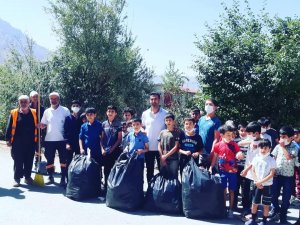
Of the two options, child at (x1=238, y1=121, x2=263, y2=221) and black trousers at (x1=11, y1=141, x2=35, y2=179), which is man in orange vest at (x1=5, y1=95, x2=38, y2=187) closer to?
black trousers at (x1=11, y1=141, x2=35, y2=179)

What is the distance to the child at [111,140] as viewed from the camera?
21.1 ft

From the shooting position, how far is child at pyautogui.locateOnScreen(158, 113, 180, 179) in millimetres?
5832

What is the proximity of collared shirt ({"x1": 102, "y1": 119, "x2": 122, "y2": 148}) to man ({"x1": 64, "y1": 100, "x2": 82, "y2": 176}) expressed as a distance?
3.20ft

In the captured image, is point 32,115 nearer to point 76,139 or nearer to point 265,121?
point 76,139

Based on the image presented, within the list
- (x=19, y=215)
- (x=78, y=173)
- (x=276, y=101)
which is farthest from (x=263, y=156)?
(x=276, y=101)

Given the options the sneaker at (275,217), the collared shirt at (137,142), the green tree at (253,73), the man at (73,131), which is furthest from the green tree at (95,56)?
the sneaker at (275,217)

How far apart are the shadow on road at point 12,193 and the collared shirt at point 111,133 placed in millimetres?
1679

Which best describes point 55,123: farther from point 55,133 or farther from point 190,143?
point 190,143

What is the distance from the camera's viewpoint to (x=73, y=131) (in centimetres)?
726

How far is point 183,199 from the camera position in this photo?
550 cm

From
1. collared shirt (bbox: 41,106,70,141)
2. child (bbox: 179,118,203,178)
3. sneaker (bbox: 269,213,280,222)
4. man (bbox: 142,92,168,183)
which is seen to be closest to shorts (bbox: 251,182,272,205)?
sneaker (bbox: 269,213,280,222)

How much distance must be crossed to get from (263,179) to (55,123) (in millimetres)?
4006

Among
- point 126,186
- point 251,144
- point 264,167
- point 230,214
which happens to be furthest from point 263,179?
point 126,186

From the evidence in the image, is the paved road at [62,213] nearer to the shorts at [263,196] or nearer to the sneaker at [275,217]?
the sneaker at [275,217]
